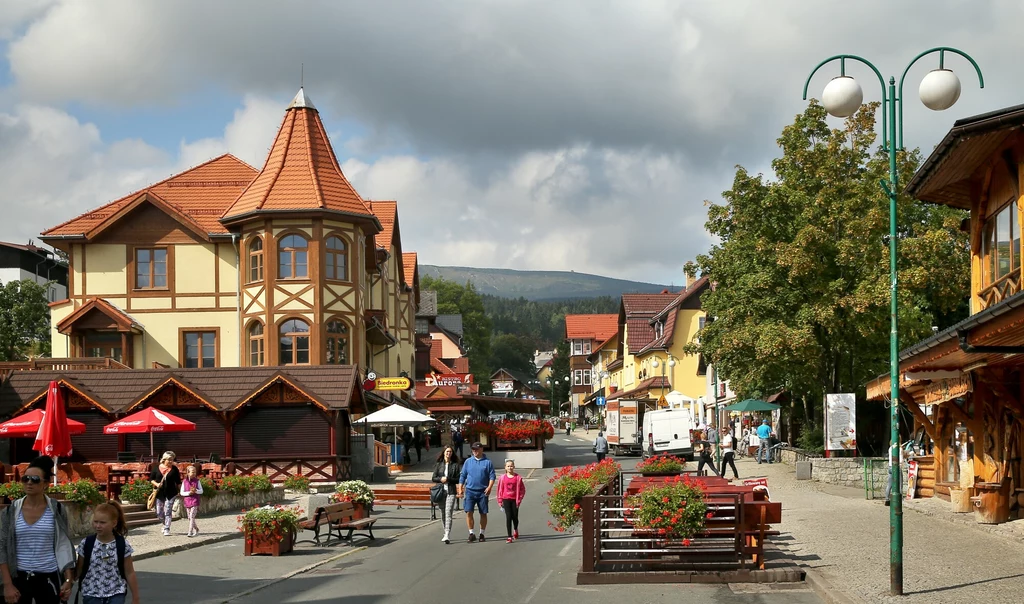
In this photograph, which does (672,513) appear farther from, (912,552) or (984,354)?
(984,354)

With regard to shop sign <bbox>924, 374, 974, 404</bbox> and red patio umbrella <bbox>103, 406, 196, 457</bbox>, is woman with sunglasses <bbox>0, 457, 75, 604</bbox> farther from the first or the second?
red patio umbrella <bbox>103, 406, 196, 457</bbox>

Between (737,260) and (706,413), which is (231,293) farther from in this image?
(706,413)

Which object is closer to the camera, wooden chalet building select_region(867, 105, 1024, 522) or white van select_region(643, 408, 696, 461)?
wooden chalet building select_region(867, 105, 1024, 522)

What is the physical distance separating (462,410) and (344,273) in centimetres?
1067

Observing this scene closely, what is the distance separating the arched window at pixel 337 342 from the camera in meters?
43.1

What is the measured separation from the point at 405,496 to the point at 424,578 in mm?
12818

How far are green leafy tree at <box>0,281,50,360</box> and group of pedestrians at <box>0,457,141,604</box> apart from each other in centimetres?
5253

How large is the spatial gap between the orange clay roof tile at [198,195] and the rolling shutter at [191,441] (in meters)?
11.8

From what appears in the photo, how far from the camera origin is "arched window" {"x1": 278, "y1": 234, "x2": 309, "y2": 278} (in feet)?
141

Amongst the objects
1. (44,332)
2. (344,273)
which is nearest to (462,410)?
(344,273)

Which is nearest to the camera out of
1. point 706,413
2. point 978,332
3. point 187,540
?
point 978,332

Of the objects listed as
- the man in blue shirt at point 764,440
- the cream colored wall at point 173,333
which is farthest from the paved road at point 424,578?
the cream colored wall at point 173,333

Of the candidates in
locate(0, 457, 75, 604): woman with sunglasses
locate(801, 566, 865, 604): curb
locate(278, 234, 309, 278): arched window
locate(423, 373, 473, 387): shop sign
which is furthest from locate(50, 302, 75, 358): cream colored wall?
locate(0, 457, 75, 604): woman with sunglasses

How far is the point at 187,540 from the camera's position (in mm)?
21000
